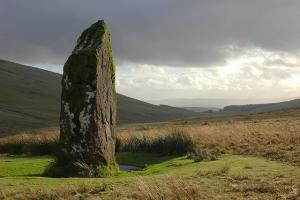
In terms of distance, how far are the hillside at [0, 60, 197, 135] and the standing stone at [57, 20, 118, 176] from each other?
56.9m

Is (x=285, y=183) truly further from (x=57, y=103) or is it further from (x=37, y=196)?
(x=57, y=103)

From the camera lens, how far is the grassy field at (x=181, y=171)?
1343 centimetres

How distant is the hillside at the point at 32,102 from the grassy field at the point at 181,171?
50.5 metres

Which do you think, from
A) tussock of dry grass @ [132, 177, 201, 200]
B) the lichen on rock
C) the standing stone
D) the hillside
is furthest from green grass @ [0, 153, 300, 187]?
the hillside

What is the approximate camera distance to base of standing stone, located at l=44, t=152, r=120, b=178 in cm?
1932

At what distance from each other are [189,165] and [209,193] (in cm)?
740

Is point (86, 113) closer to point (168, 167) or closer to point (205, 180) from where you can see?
point (168, 167)

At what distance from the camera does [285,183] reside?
14.2 metres

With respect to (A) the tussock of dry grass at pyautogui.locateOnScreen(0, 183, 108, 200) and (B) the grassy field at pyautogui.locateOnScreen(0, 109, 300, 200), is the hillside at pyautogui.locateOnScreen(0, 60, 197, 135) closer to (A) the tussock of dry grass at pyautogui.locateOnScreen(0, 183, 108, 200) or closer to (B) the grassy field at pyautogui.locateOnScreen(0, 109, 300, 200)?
(B) the grassy field at pyautogui.locateOnScreen(0, 109, 300, 200)

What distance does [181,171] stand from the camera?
18.7m

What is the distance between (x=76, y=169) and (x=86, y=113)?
2.10 meters

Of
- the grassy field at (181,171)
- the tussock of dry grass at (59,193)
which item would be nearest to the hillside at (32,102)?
the grassy field at (181,171)

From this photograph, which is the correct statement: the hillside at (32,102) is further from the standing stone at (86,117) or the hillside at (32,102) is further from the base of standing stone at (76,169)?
the base of standing stone at (76,169)

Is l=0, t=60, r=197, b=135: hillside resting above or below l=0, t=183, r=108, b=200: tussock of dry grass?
above
